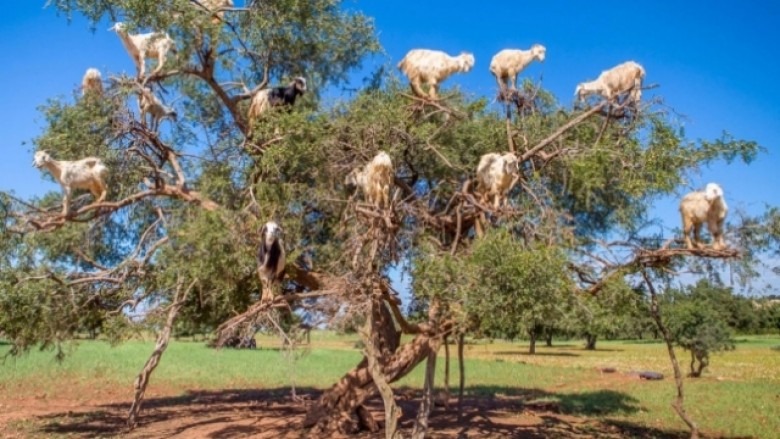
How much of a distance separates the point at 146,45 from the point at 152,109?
962 millimetres

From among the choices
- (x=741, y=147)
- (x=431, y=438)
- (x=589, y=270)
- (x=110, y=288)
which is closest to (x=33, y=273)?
(x=110, y=288)

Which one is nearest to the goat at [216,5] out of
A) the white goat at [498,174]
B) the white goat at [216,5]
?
the white goat at [216,5]

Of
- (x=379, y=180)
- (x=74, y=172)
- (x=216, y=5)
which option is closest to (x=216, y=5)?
(x=216, y=5)

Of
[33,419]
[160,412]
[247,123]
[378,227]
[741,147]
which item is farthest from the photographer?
[160,412]

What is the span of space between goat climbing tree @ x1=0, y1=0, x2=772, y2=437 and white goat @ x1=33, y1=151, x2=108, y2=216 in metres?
0.29

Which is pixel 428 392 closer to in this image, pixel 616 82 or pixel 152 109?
pixel 616 82

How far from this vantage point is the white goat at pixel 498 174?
27.2 ft

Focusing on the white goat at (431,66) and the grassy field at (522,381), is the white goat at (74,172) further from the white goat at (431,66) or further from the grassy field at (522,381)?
the white goat at (431,66)

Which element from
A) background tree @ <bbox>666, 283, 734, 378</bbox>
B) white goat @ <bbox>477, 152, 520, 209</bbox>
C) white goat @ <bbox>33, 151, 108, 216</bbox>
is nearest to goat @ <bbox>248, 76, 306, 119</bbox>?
white goat @ <bbox>33, 151, 108, 216</bbox>

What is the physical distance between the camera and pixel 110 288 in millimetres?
11125

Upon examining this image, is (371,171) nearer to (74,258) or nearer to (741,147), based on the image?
(741,147)

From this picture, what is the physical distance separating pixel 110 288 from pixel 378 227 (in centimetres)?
570

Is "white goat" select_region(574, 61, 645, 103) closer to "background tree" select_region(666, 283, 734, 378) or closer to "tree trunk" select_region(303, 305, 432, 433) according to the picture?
"tree trunk" select_region(303, 305, 432, 433)

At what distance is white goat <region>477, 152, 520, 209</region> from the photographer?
8297mm
